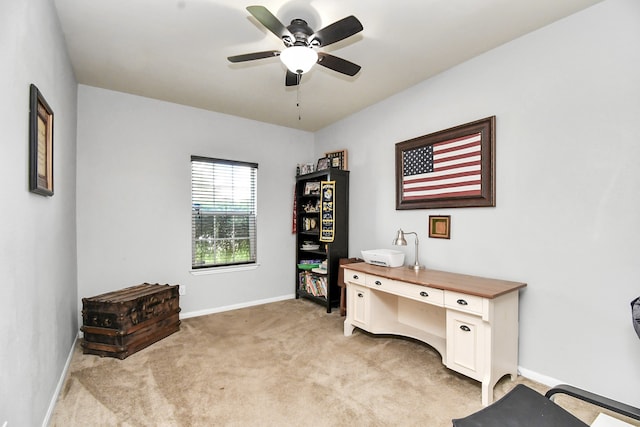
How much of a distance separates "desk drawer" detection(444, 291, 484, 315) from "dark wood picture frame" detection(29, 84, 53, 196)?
8.77 ft

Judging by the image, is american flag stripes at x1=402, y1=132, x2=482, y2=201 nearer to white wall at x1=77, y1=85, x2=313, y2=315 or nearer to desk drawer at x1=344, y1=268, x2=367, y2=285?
desk drawer at x1=344, y1=268, x2=367, y2=285

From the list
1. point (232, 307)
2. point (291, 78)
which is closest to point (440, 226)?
point (291, 78)

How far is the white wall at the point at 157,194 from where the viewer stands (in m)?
3.23

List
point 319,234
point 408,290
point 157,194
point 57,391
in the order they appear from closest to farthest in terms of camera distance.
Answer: point 57,391, point 408,290, point 157,194, point 319,234

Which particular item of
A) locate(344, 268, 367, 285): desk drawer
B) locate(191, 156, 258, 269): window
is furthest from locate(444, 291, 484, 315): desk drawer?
locate(191, 156, 258, 269): window

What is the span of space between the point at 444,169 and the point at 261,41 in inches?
77.9

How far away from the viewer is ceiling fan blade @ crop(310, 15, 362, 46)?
1.77m

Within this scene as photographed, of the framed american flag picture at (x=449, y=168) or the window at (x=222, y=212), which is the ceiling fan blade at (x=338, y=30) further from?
the window at (x=222, y=212)

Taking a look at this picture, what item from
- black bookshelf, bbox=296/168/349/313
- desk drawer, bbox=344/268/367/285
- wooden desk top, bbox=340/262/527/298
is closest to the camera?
wooden desk top, bbox=340/262/527/298

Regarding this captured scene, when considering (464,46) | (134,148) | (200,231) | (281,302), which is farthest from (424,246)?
(134,148)

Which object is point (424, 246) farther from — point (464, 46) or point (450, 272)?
point (464, 46)

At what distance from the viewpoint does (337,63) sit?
2.22m

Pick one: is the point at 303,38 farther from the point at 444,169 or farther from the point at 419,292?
the point at 419,292

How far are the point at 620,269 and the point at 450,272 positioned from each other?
116 cm
